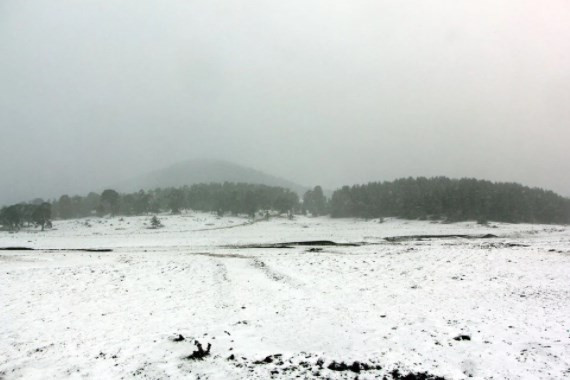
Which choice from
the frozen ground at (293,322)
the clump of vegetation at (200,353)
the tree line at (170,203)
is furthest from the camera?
the tree line at (170,203)

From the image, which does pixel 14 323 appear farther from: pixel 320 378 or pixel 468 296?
pixel 468 296

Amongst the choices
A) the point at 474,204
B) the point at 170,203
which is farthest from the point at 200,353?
the point at 170,203

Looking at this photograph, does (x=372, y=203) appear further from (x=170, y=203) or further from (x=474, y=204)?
(x=170, y=203)

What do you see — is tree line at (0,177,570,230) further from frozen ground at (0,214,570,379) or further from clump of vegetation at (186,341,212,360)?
clump of vegetation at (186,341,212,360)

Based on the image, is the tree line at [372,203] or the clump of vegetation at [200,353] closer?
the clump of vegetation at [200,353]

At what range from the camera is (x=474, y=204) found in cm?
10900

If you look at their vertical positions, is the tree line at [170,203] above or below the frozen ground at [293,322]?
above

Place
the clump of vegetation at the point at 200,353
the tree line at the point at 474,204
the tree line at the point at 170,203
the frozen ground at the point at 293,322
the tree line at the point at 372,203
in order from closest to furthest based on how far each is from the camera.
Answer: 1. the frozen ground at the point at 293,322
2. the clump of vegetation at the point at 200,353
3. the tree line at the point at 474,204
4. the tree line at the point at 372,203
5. the tree line at the point at 170,203

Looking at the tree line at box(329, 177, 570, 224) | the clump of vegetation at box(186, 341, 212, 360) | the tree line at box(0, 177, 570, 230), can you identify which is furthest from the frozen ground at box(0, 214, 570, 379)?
the tree line at box(329, 177, 570, 224)

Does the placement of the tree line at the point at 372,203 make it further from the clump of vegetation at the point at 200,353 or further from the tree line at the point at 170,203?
the clump of vegetation at the point at 200,353

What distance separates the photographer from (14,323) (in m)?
14.5

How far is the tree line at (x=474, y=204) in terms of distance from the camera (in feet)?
356

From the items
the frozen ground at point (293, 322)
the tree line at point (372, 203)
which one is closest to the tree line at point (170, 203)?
the tree line at point (372, 203)

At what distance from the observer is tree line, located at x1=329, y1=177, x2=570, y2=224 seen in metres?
108
